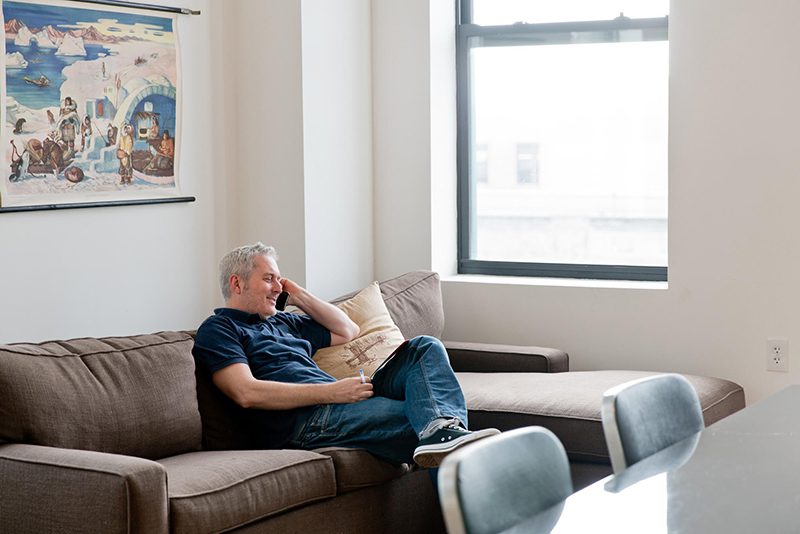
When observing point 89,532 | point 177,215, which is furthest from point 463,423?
point 177,215

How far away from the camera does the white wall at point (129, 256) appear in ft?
12.9

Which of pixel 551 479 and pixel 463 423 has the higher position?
pixel 551 479

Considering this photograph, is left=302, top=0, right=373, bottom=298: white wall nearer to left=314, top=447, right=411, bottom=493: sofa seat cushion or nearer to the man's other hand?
the man's other hand

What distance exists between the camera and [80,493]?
112 inches

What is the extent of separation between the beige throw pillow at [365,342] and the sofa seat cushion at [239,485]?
693mm

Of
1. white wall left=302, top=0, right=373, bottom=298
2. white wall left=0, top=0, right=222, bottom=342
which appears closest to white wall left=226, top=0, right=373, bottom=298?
white wall left=302, top=0, right=373, bottom=298

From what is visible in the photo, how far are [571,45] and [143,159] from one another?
190 cm

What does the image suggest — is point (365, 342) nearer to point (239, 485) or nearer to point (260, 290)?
point (260, 290)

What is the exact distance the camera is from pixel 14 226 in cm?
388

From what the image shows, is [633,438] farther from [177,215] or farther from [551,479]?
[177,215]

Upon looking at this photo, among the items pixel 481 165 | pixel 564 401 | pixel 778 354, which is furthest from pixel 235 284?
pixel 778 354

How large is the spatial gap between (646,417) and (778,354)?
92.6 inches

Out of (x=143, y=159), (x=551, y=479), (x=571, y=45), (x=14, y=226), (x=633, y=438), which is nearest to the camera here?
(x=551, y=479)

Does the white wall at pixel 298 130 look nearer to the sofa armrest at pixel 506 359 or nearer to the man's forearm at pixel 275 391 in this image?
the sofa armrest at pixel 506 359
